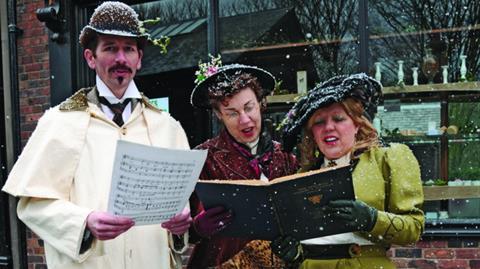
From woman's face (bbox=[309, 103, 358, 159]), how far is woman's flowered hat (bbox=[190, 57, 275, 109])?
51 centimetres

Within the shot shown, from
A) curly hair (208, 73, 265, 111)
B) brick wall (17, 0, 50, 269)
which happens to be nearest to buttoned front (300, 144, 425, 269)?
curly hair (208, 73, 265, 111)

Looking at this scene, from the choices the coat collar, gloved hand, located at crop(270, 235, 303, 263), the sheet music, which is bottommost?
gloved hand, located at crop(270, 235, 303, 263)

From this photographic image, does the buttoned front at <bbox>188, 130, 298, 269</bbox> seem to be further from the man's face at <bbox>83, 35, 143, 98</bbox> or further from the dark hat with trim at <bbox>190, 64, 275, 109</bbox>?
the man's face at <bbox>83, 35, 143, 98</bbox>

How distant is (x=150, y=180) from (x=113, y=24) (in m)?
0.84

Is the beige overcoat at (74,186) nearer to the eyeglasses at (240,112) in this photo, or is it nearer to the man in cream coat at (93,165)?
the man in cream coat at (93,165)

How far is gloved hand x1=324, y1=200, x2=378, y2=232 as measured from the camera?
2.02m

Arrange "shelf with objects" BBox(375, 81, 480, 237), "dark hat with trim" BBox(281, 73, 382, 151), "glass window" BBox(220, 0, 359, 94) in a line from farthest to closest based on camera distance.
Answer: "glass window" BBox(220, 0, 359, 94), "shelf with objects" BBox(375, 81, 480, 237), "dark hat with trim" BBox(281, 73, 382, 151)

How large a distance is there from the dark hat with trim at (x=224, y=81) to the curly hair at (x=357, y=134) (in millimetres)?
438

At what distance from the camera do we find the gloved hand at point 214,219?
2.22 metres

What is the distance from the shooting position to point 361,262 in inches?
87.5

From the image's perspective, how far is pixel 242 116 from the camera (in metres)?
2.54

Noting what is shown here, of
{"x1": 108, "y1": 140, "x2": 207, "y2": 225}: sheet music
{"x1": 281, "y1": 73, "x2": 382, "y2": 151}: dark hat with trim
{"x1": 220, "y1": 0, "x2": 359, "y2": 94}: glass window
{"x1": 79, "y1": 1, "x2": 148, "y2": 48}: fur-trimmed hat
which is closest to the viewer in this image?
{"x1": 108, "y1": 140, "x2": 207, "y2": 225}: sheet music

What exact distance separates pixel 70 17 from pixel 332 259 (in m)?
3.89

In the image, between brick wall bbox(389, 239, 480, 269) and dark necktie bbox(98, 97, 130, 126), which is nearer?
dark necktie bbox(98, 97, 130, 126)
